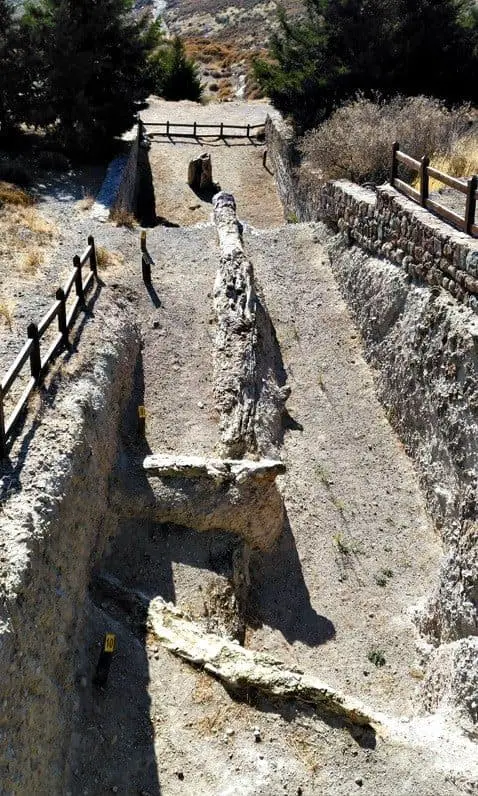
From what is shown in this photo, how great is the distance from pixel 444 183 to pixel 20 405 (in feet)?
28.5

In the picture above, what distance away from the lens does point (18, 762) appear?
625cm

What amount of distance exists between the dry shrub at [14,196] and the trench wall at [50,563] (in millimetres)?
9951

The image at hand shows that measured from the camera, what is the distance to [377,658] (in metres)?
10.3

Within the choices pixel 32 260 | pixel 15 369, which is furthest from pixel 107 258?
pixel 15 369

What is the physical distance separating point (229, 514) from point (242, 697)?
125 inches

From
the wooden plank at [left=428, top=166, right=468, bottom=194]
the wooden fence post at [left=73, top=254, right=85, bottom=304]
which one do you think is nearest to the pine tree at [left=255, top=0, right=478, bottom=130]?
the wooden plank at [left=428, top=166, right=468, bottom=194]

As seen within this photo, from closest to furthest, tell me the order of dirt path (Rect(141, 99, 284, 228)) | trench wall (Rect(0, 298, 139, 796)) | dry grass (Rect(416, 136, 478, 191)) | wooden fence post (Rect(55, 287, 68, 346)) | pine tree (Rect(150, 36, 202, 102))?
trench wall (Rect(0, 298, 139, 796))
wooden fence post (Rect(55, 287, 68, 346))
dry grass (Rect(416, 136, 478, 191))
dirt path (Rect(141, 99, 284, 228))
pine tree (Rect(150, 36, 202, 102))

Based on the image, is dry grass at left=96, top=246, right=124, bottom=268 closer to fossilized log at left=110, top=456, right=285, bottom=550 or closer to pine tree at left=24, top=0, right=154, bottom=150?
fossilized log at left=110, top=456, right=285, bottom=550

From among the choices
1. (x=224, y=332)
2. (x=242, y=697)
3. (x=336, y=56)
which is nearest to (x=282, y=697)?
(x=242, y=697)

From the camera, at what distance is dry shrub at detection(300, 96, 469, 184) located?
55.5 feet

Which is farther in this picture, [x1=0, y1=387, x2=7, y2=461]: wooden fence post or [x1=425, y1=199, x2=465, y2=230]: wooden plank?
[x1=425, y1=199, x2=465, y2=230]: wooden plank

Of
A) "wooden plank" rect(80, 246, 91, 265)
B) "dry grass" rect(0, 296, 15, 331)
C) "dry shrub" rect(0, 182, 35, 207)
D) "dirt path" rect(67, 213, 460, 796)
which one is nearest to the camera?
"dirt path" rect(67, 213, 460, 796)

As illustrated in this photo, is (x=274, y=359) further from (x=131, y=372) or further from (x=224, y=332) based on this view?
(x=131, y=372)

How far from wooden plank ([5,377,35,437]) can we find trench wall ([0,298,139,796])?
0.78 ft
